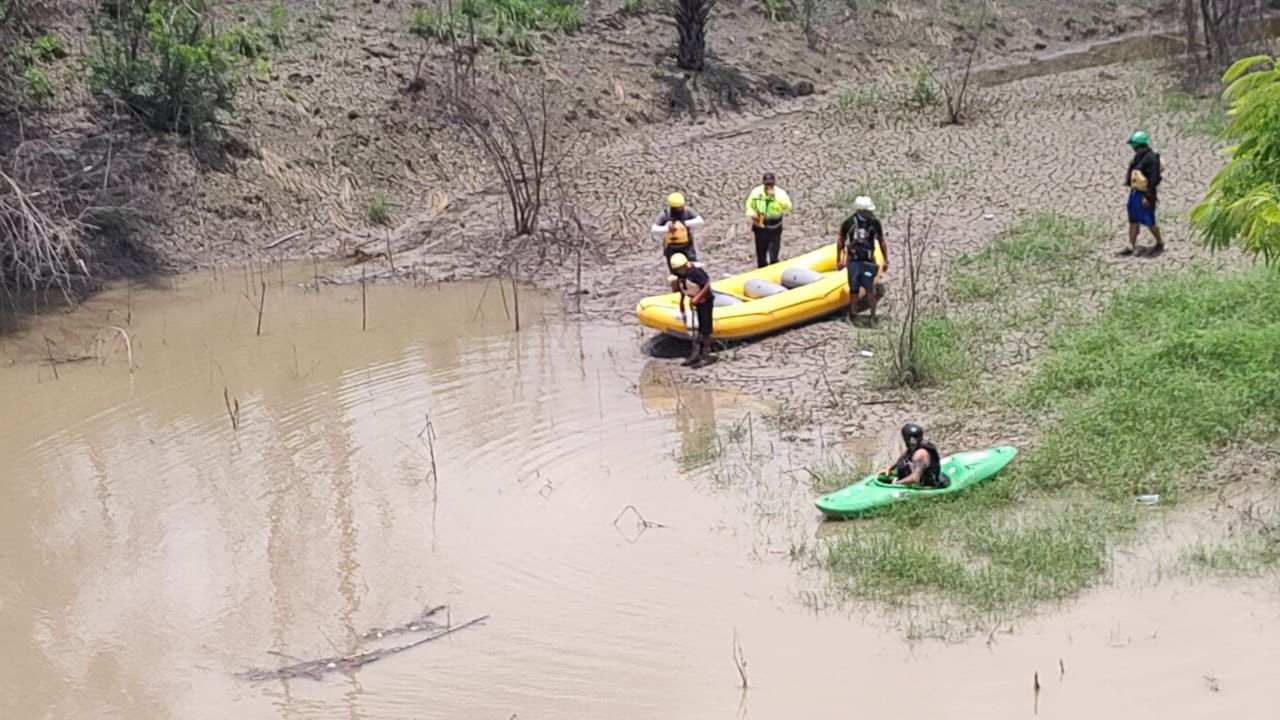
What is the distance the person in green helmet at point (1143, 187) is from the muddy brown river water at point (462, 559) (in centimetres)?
500

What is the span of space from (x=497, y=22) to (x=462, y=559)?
14.6 m

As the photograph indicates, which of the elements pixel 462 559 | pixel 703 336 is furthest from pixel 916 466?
pixel 703 336

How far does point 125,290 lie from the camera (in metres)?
17.8

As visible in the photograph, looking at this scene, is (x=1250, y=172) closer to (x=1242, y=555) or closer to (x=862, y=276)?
(x=1242, y=555)

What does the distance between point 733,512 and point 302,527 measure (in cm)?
334

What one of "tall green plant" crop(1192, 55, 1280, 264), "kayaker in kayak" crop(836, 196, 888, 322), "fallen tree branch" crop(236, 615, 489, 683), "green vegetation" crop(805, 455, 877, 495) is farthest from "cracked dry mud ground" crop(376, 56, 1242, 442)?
"fallen tree branch" crop(236, 615, 489, 683)

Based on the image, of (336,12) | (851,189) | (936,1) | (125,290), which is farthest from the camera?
(936,1)

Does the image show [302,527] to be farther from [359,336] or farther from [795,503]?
[359,336]

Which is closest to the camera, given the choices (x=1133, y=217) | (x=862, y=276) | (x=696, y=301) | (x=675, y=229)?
(x=696, y=301)

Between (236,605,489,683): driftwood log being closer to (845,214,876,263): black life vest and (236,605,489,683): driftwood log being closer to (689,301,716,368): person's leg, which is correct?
(689,301,716,368): person's leg

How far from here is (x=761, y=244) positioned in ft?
52.9

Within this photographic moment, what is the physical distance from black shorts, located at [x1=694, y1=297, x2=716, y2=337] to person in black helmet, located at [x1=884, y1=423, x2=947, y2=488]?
3708mm

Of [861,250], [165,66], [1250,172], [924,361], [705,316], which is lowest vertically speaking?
[924,361]

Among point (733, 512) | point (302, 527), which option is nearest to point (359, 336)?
point (302, 527)
